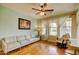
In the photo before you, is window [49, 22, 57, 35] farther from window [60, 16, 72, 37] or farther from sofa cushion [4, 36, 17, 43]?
sofa cushion [4, 36, 17, 43]

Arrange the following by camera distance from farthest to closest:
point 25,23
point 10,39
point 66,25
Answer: point 10,39
point 25,23
point 66,25

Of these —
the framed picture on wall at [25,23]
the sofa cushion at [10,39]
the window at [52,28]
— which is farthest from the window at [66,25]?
the sofa cushion at [10,39]

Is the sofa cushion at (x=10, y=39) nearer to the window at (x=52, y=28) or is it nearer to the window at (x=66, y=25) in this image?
the window at (x=52, y=28)

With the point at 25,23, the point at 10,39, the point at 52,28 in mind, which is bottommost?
the point at 10,39

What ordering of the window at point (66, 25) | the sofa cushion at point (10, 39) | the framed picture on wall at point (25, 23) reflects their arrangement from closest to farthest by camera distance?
the window at point (66, 25) < the framed picture on wall at point (25, 23) < the sofa cushion at point (10, 39)

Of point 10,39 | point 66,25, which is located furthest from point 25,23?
point 66,25

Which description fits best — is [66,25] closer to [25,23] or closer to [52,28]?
[52,28]

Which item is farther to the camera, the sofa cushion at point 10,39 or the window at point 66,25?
the sofa cushion at point 10,39

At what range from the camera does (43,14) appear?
1.92 metres

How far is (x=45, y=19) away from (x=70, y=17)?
1.78ft

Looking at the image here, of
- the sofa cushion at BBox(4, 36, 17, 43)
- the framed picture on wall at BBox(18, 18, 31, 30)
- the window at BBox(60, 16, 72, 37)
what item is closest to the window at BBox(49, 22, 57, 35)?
the window at BBox(60, 16, 72, 37)

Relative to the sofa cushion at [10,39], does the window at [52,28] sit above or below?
above

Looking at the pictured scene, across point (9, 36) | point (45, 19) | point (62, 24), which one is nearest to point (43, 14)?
point (45, 19)

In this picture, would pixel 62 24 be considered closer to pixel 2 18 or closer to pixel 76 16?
pixel 76 16
